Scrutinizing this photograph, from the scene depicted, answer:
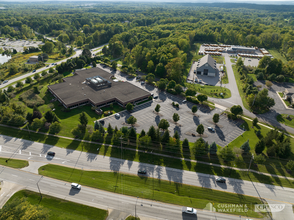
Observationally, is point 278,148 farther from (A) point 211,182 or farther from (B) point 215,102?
(B) point 215,102

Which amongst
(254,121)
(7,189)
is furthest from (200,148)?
(7,189)

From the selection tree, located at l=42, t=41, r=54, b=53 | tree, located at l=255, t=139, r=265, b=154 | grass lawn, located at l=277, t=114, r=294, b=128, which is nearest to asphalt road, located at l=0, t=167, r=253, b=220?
tree, located at l=255, t=139, r=265, b=154

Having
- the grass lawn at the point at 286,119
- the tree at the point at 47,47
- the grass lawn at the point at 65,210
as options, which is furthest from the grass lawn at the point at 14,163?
the tree at the point at 47,47

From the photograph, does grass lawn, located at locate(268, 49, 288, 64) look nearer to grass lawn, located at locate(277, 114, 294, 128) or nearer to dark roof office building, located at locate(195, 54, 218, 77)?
dark roof office building, located at locate(195, 54, 218, 77)

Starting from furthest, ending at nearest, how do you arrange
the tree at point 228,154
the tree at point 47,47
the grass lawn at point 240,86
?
1. the tree at point 47,47
2. the grass lawn at point 240,86
3. the tree at point 228,154

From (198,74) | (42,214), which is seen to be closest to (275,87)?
(198,74)

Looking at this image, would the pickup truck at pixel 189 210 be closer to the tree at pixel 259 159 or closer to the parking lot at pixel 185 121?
the tree at pixel 259 159
